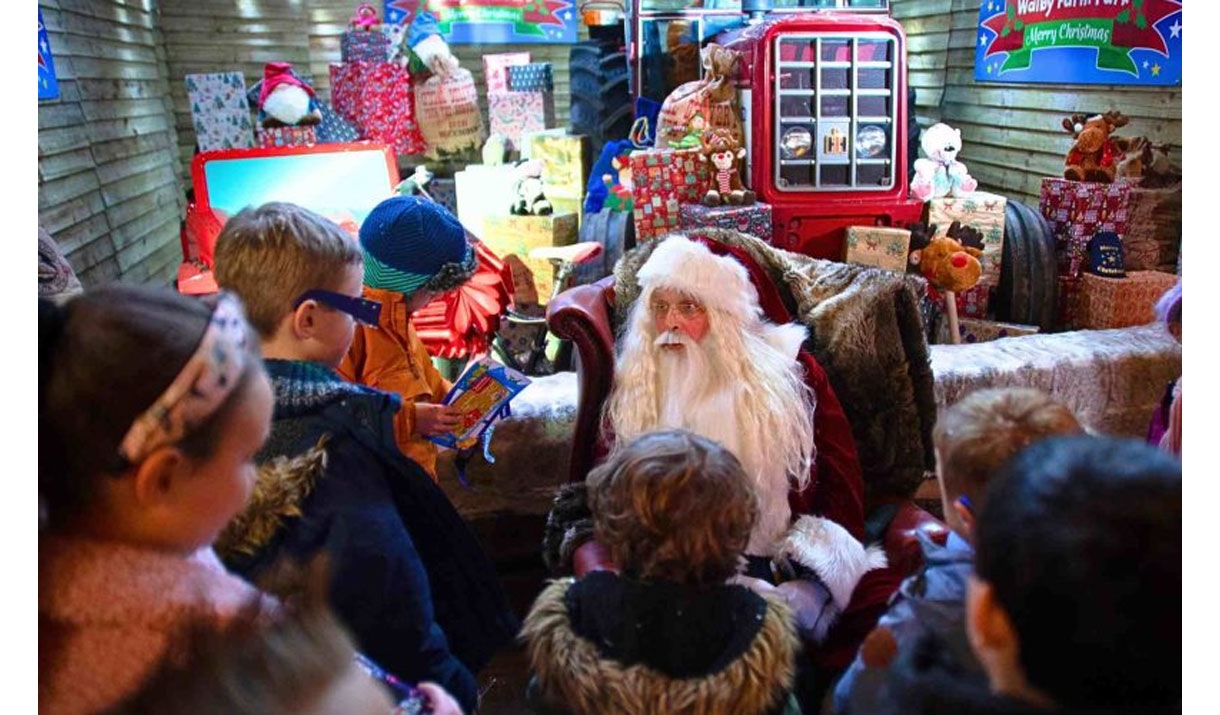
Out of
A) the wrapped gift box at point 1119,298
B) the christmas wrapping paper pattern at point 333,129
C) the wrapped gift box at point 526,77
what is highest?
the wrapped gift box at point 526,77

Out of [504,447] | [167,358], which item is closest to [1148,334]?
[504,447]

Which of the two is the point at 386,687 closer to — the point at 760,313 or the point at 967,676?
the point at 967,676

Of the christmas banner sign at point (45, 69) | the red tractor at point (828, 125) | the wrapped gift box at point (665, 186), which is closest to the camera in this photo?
the red tractor at point (828, 125)

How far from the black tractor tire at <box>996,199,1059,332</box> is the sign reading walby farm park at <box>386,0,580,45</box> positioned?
23.7 ft

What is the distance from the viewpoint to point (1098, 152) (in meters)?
4.21

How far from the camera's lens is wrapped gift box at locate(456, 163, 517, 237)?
231 inches

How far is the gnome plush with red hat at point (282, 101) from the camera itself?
5605mm

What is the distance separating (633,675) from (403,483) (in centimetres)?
49

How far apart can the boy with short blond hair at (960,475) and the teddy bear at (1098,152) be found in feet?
11.6

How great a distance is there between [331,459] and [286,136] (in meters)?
4.97

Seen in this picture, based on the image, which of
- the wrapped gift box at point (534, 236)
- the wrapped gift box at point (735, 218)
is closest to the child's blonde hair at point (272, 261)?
the wrapped gift box at point (735, 218)

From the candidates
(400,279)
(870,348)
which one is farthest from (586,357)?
(870,348)

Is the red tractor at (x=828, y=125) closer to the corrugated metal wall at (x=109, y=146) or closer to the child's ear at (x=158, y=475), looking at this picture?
the corrugated metal wall at (x=109, y=146)

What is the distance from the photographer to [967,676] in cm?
80
